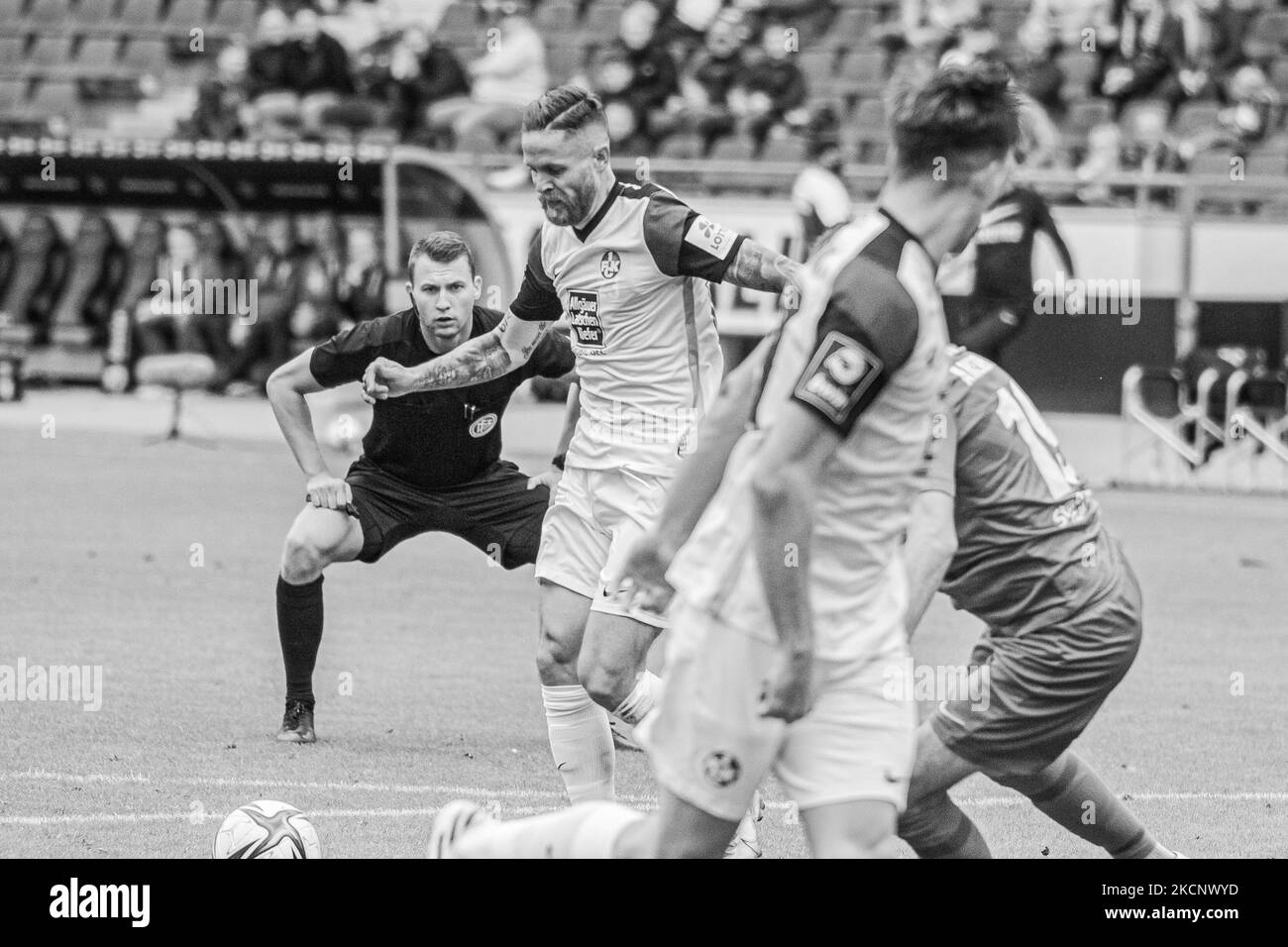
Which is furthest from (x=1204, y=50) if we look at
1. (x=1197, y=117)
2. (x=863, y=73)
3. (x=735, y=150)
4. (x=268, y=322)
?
(x=268, y=322)

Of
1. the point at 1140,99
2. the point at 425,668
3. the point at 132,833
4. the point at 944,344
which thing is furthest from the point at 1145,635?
the point at 1140,99

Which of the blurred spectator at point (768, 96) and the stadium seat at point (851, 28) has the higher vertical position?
the stadium seat at point (851, 28)

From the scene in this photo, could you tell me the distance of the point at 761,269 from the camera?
5.57m

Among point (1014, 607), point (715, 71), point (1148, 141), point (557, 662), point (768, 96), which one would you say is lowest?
point (557, 662)

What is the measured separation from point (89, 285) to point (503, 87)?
4583 mm

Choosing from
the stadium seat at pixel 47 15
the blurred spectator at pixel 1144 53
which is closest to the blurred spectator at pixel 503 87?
the blurred spectator at pixel 1144 53

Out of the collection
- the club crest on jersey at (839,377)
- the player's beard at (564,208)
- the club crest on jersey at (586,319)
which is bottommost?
the club crest on jersey at (586,319)

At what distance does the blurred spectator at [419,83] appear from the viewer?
67.0ft

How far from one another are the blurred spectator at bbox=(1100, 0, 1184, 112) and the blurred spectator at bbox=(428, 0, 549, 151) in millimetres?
5605

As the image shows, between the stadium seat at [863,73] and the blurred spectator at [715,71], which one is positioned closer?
the blurred spectator at [715,71]

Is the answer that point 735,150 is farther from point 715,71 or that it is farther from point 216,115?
point 216,115

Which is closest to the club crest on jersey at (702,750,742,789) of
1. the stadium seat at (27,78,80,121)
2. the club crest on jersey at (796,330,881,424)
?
the club crest on jersey at (796,330,881,424)

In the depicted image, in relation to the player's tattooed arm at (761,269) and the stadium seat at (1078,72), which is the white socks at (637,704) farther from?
the stadium seat at (1078,72)

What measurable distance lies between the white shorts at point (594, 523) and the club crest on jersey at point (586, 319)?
1.28 feet
